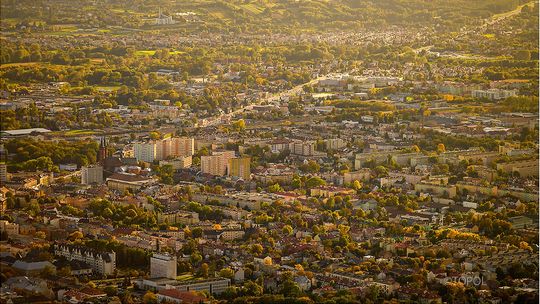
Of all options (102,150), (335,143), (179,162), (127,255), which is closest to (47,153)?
(102,150)

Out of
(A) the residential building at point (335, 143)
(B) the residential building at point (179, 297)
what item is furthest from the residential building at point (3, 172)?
(B) the residential building at point (179, 297)

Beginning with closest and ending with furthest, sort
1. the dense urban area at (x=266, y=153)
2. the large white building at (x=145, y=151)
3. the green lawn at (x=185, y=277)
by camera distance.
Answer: the green lawn at (x=185, y=277) < the dense urban area at (x=266, y=153) < the large white building at (x=145, y=151)

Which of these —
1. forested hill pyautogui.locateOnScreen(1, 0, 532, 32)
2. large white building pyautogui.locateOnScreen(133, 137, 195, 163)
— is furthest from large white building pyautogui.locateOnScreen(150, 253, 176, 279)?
forested hill pyautogui.locateOnScreen(1, 0, 532, 32)

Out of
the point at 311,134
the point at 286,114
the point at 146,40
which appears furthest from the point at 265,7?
the point at 311,134

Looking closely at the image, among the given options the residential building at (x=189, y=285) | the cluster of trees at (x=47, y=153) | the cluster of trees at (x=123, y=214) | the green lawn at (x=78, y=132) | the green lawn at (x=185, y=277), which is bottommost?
the green lawn at (x=78, y=132)

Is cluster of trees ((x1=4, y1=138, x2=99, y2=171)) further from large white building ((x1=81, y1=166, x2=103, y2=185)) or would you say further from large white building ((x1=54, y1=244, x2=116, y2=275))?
large white building ((x1=54, y1=244, x2=116, y2=275))

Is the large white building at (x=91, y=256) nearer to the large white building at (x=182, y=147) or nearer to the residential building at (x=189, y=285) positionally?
the residential building at (x=189, y=285)
